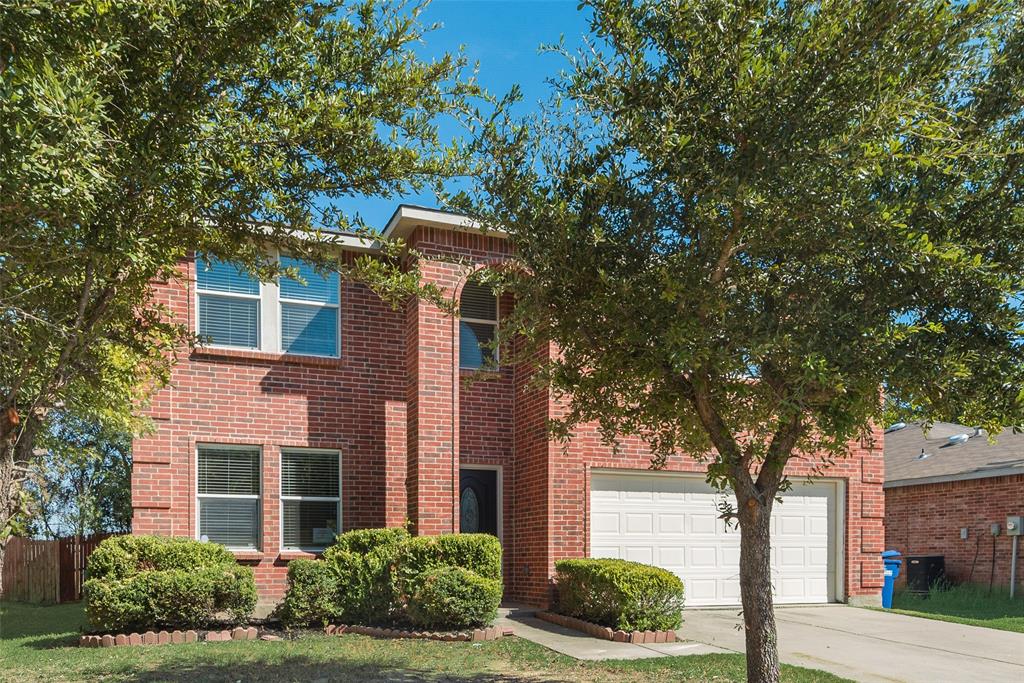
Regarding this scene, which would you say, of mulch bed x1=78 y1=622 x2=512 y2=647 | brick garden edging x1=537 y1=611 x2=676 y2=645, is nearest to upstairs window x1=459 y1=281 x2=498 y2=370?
brick garden edging x1=537 y1=611 x2=676 y2=645

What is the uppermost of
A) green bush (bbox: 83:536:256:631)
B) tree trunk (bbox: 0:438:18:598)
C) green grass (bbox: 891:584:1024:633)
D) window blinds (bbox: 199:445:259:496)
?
tree trunk (bbox: 0:438:18:598)

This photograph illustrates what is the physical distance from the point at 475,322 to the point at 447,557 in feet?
16.2

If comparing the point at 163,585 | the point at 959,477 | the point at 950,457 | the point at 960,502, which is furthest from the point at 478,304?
the point at 950,457

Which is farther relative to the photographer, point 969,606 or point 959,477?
point 959,477

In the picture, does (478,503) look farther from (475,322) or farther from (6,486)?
(6,486)

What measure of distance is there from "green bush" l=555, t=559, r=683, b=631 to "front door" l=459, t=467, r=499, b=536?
3.35 m

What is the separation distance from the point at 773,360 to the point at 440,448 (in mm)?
8260

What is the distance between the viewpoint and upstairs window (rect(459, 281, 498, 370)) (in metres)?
15.7

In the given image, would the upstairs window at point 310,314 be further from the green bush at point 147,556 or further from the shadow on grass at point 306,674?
the shadow on grass at point 306,674

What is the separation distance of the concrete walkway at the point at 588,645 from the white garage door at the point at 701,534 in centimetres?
246

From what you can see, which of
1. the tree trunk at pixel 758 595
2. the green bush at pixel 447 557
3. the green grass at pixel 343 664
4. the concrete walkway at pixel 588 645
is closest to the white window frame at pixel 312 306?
the green bush at pixel 447 557

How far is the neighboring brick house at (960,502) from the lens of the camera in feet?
63.3

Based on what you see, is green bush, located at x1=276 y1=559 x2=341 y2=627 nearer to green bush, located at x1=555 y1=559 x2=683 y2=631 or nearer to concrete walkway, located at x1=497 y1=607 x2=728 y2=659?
concrete walkway, located at x1=497 y1=607 x2=728 y2=659

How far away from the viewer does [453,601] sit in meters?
11.5
